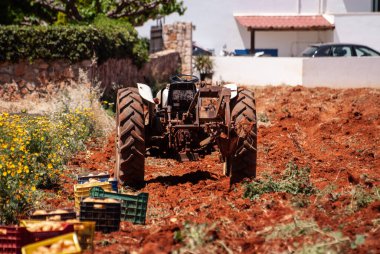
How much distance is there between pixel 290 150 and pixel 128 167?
4.78m

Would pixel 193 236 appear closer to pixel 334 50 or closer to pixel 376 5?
pixel 334 50

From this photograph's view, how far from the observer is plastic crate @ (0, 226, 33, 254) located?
7266 millimetres

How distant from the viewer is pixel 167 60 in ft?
88.9

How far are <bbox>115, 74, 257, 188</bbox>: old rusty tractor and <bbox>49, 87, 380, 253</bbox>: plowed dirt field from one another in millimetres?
380

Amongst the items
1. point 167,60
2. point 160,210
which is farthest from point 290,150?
point 167,60

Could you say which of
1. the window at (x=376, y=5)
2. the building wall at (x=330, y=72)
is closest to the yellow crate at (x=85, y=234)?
the building wall at (x=330, y=72)

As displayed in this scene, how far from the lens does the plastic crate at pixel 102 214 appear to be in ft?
27.1

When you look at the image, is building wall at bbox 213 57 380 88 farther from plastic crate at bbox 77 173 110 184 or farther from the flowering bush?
plastic crate at bbox 77 173 110 184

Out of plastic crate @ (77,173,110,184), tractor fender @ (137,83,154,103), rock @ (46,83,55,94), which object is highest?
tractor fender @ (137,83,154,103)

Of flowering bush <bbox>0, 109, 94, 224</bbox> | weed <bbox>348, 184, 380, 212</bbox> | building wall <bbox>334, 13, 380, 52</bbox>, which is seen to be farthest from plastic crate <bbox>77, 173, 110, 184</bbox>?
building wall <bbox>334, 13, 380, 52</bbox>

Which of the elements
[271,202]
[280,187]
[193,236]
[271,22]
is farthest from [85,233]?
[271,22]

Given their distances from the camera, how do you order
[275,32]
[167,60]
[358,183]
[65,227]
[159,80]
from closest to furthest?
[65,227] → [358,183] → [159,80] → [167,60] → [275,32]

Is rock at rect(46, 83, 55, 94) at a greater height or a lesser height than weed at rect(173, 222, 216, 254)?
greater

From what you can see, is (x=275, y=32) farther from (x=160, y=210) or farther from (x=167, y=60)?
(x=160, y=210)
